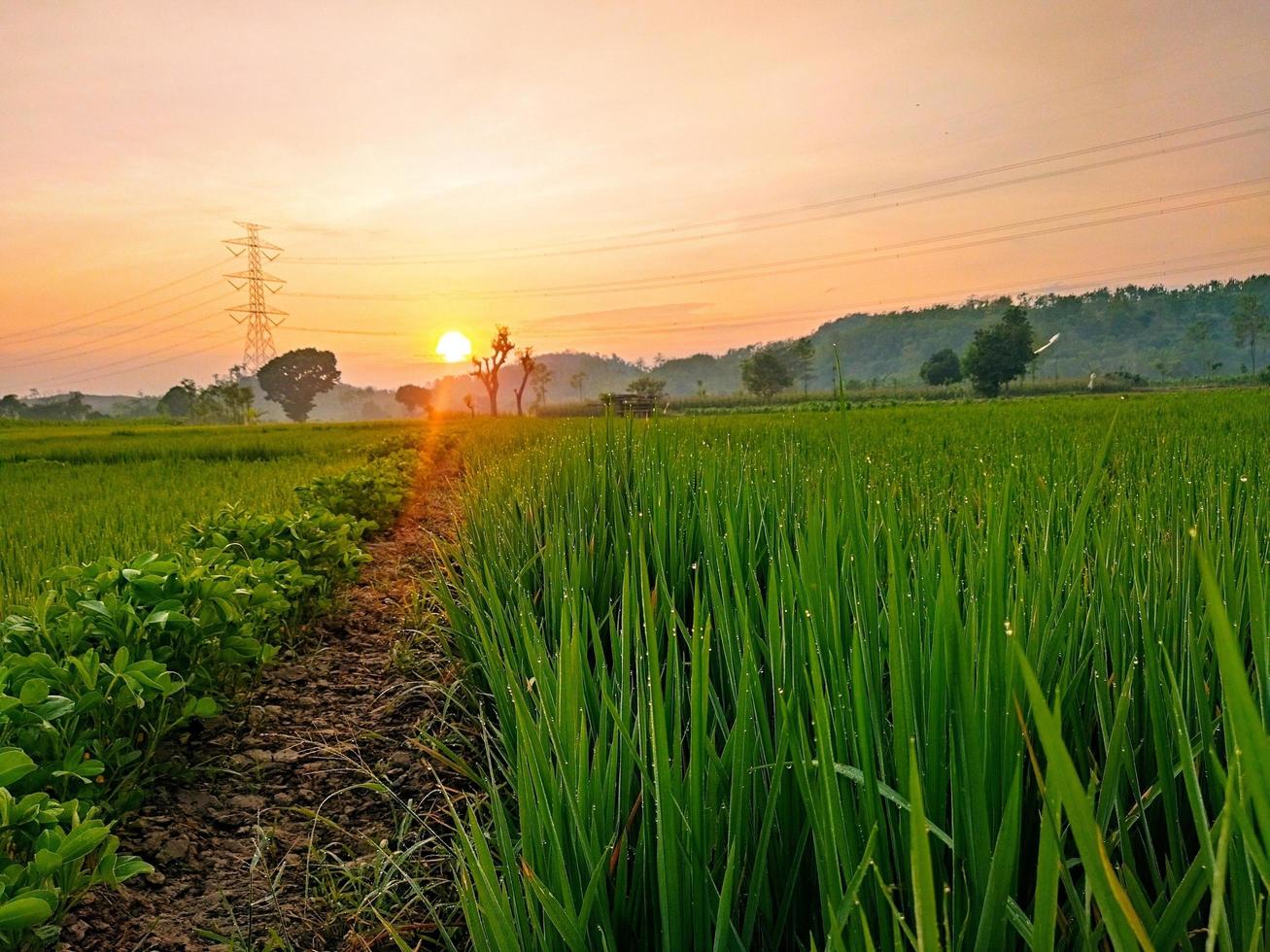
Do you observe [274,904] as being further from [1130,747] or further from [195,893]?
[1130,747]

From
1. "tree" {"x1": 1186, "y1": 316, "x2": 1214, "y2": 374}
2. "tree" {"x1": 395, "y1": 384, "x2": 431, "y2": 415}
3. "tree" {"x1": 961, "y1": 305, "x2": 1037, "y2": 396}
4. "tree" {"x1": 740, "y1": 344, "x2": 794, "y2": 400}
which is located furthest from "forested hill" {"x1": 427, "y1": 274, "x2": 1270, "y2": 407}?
"tree" {"x1": 961, "y1": 305, "x2": 1037, "y2": 396}

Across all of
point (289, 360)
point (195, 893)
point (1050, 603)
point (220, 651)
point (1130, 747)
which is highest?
point (289, 360)

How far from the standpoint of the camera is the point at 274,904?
1599 millimetres

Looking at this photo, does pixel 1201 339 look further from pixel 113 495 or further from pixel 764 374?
pixel 113 495

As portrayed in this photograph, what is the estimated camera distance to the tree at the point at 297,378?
96.2 metres

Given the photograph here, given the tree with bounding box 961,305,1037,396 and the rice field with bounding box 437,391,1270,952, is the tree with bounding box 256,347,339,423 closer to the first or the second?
the tree with bounding box 961,305,1037,396

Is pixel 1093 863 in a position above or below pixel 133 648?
above

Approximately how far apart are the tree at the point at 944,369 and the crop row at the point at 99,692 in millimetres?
100322

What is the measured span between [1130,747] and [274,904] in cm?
162

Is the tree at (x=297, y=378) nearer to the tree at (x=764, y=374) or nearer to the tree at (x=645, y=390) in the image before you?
the tree at (x=645, y=390)

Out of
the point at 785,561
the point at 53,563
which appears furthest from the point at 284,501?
the point at 785,561

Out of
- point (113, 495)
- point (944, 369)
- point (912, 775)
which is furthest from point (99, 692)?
point (944, 369)

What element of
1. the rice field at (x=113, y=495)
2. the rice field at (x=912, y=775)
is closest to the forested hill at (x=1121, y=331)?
the rice field at (x=113, y=495)

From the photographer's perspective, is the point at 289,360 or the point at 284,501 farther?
the point at 289,360
